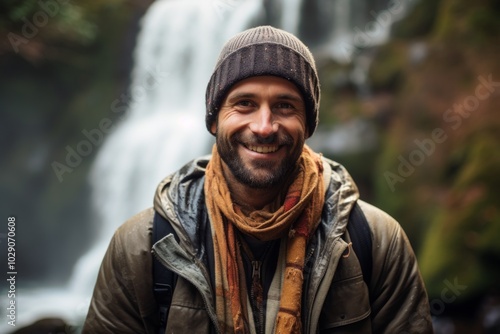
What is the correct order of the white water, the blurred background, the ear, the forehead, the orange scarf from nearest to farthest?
the orange scarf, the forehead, the ear, the blurred background, the white water

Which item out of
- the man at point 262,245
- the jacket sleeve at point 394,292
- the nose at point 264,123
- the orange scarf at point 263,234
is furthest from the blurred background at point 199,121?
the nose at point 264,123

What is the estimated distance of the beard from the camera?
220 cm

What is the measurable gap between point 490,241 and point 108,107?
310 inches

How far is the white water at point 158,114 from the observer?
9.48 m

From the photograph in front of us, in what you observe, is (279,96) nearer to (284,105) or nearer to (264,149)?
(284,105)

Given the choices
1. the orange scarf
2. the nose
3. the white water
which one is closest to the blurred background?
the white water

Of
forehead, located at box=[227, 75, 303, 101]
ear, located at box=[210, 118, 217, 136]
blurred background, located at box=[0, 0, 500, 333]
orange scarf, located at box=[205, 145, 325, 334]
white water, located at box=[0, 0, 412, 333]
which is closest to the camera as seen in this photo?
orange scarf, located at box=[205, 145, 325, 334]

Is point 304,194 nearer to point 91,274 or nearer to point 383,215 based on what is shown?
point 383,215

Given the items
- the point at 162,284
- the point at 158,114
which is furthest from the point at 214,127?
the point at 158,114

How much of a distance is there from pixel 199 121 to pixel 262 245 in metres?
8.12

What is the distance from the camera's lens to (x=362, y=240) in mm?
2252

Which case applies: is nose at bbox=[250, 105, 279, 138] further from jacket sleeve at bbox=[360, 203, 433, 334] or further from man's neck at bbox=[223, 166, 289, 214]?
jacket sleeve at bbox=[360, 203, 433, 334]

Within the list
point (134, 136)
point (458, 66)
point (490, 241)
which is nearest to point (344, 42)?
point (458, 66)

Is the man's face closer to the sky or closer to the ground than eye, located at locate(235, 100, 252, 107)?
closer to the ground
